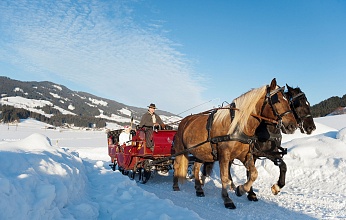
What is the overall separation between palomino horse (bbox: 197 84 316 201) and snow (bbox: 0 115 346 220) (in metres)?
0.55

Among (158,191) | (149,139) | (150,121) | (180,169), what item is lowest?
(158,191)

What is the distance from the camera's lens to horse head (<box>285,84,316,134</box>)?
213 inches

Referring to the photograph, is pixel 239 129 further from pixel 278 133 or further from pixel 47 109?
pixel 47 109

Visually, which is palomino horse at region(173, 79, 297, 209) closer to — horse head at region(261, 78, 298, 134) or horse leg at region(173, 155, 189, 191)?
horse head at region(261, 78, 298, 134)

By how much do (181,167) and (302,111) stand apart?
3.58 meters

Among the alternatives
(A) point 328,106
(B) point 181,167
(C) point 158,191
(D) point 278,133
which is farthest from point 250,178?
(A) point 328,106

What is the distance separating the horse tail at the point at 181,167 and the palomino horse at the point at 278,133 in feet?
6.22

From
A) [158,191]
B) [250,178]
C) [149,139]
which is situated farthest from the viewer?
[149,139]

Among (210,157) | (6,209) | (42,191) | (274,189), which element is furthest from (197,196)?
(6,209)

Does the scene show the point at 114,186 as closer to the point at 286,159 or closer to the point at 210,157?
the point at 210,157

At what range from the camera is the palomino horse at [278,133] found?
5.44 metres

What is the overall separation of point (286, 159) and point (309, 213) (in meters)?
4.06

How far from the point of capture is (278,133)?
678 cm

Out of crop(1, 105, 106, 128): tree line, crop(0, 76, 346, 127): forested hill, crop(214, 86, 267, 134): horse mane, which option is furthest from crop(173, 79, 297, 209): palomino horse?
crop(1, 105, 106, 128): tree line
